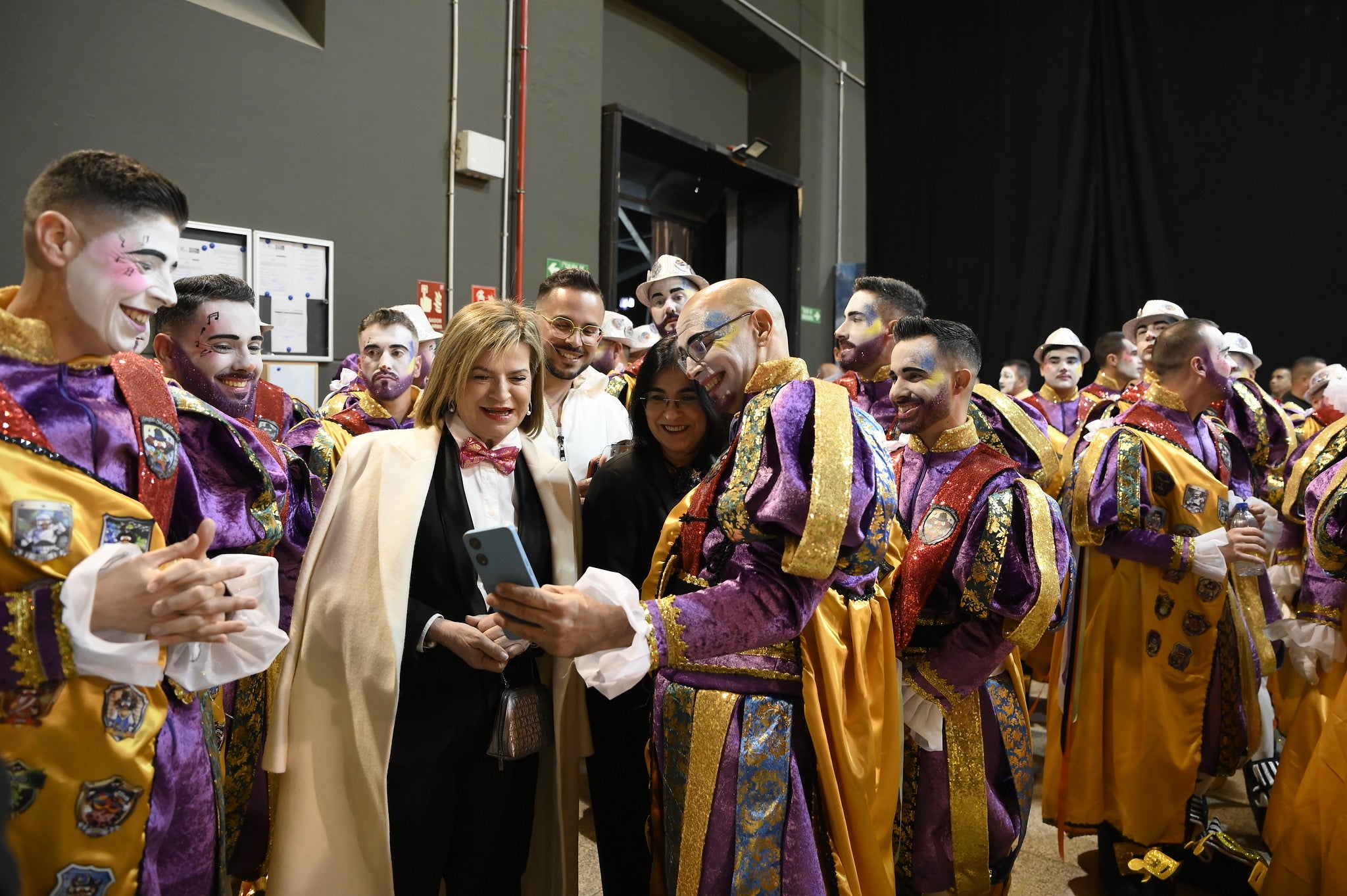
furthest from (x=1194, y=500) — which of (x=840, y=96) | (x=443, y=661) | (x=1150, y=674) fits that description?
(x=840, y=96)

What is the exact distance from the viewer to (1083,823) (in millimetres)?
3117

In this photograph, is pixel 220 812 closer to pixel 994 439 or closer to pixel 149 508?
pixel 149 508

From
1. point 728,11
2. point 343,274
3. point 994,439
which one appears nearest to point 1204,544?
point 994,439

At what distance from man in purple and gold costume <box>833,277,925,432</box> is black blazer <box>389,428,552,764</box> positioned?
168 cm

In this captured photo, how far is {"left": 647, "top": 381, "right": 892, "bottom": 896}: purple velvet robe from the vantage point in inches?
59.0

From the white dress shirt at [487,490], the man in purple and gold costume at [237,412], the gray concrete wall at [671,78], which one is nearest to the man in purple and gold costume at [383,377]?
the man in purple and gold costume at [237,412]

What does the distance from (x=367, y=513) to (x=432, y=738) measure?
50 centimetres

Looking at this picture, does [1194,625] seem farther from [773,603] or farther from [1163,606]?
[773,603]

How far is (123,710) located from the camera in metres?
1.34

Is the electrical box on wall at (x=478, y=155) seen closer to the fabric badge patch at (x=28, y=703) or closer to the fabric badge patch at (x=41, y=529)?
the fabric badge patch at (x=41, y=529)

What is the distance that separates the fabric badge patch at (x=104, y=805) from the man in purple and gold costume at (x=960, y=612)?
5.17 feet

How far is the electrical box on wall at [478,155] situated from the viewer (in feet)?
18.4

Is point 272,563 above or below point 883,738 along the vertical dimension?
above

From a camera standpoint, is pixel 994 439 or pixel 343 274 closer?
pixel 994 439
